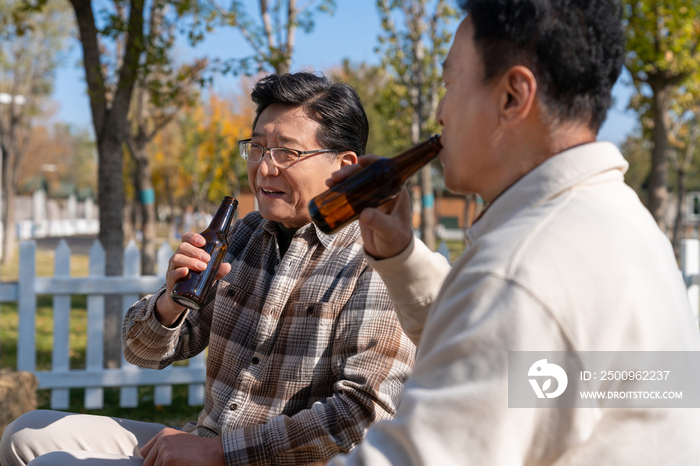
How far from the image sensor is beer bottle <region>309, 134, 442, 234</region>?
1.48m

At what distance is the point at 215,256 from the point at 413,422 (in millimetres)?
1251

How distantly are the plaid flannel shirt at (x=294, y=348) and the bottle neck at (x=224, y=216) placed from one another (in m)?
0.25

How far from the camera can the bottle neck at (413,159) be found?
1491mm

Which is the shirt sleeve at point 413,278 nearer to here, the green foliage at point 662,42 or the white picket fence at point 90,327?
the white picket fence at point 90,327

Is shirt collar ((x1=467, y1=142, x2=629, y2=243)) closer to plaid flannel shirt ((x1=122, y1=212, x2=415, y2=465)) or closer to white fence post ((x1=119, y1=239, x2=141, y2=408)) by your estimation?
plaid flannel shirt ((x1=122, y1=212, x2=415, y2=465))

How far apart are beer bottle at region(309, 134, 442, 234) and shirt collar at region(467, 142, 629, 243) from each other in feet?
1.18

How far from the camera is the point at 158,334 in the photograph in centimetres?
223

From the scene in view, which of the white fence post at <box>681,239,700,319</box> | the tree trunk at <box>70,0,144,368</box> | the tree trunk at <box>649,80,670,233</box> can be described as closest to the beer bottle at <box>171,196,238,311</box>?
the tree trunk at <box>70,0,144,368</box>

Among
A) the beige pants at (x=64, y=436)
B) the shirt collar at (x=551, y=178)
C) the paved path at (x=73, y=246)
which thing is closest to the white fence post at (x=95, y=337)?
the beige pants at (x=64, y=436)

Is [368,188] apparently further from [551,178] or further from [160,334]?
[160,334]

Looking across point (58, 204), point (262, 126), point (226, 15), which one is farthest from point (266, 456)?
point (58, 204)

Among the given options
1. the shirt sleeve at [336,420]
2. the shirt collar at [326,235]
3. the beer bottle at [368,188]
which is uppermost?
the beer bottle at [368,188]

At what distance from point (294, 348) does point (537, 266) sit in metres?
1.25

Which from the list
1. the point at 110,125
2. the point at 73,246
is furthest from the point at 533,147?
the point at 73,246
